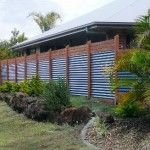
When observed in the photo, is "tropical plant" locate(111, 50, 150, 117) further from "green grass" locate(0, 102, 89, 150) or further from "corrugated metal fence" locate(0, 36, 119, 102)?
"corrugated metal fence" locate(0, 36, 119, 102)

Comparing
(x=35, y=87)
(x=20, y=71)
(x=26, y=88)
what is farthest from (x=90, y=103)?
(x=20, y=71)

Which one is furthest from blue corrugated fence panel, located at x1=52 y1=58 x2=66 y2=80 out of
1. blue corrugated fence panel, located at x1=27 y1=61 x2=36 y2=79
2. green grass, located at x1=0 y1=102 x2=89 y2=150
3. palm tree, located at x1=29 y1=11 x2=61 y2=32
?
palm tree, located at x1=29 y1=11 x2=61 y2=32

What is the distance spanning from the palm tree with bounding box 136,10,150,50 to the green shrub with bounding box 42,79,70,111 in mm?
3857

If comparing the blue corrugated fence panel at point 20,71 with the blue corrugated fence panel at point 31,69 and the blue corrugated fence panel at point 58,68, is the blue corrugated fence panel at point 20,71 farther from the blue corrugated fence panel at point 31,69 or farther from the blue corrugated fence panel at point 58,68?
the blue corrugated fence panel at point 58,68

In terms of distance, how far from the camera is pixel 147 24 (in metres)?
11.2

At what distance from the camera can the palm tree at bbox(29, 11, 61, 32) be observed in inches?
2512

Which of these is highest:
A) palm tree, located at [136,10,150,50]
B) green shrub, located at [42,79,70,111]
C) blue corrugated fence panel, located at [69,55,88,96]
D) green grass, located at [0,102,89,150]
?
palm tree, located at [136,10,150,50]

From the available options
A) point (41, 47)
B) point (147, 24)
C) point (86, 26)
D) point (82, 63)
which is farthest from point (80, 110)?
point (41, 47)

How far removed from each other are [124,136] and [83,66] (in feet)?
27.2

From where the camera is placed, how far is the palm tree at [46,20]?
2512 inches

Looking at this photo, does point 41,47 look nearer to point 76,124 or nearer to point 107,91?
point 107,91

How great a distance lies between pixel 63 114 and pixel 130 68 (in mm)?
2979

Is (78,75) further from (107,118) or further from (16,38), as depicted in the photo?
(16,38)

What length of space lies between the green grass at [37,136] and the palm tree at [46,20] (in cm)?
4904
